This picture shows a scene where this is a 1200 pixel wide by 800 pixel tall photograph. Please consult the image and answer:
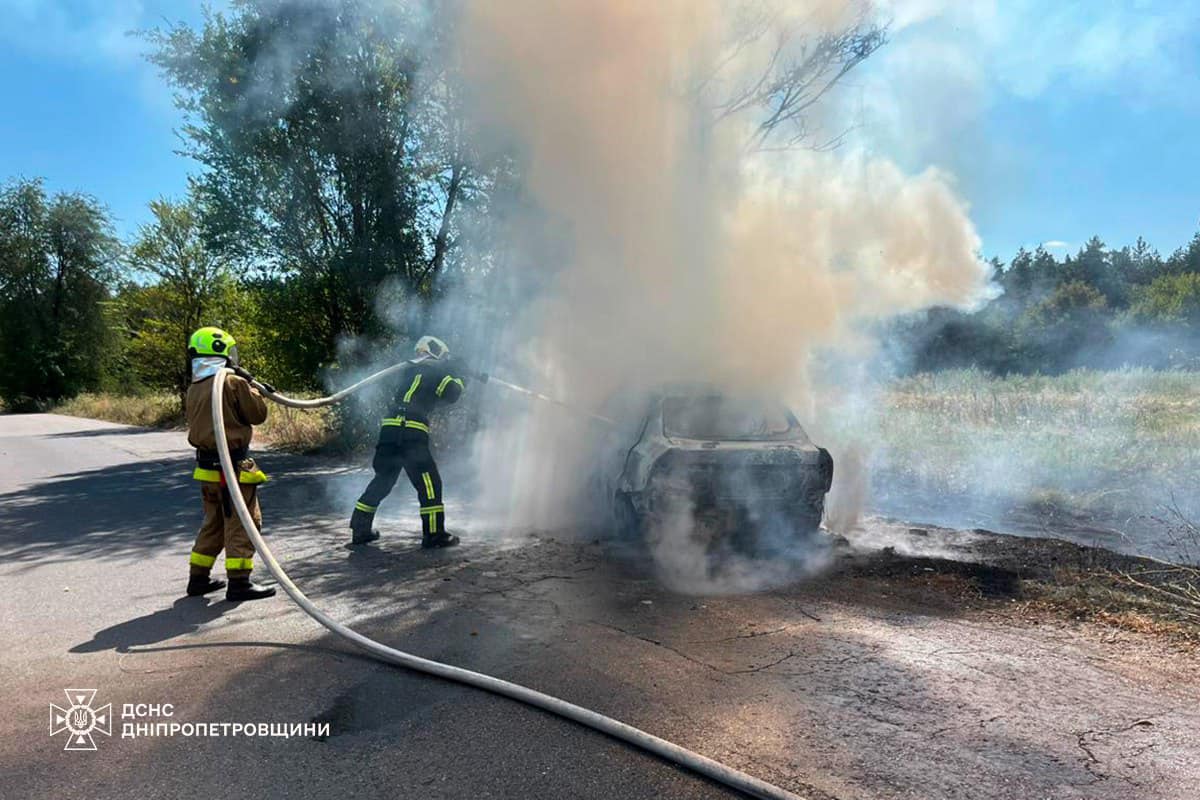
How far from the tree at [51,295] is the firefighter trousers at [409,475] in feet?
137

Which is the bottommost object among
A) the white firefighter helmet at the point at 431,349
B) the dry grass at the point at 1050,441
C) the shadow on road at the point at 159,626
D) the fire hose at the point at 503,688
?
the shadow on road at the point at 159,626

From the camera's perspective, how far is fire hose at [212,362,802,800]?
269 centimetres

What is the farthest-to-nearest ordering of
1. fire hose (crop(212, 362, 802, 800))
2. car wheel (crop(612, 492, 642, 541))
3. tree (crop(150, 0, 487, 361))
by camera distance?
1. tree (crop(150, 0, 487, 361))
2. car wheel (crop(612, 492, 642, 541))
3. fire hose (crop(212, 362, 802, 800))

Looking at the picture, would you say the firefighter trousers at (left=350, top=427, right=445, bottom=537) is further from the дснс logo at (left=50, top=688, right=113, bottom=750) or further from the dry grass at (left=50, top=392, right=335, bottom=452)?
the dry grass at (left=50, top=392, right=335, bottom=452)

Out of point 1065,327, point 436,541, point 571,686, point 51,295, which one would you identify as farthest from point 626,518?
point 51,295

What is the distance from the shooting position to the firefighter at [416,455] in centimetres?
634

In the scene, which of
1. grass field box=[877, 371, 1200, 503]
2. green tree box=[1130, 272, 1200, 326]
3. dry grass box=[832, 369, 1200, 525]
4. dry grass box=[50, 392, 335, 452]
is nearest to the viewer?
dry grass box=[832, 369, 1200, 525]

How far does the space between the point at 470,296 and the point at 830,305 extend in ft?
19.7

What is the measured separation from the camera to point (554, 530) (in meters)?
7.06

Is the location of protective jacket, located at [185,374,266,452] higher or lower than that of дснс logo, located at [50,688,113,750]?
higher

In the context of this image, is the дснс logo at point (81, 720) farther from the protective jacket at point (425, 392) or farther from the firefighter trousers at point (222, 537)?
the protective jacket at point (425, 392)

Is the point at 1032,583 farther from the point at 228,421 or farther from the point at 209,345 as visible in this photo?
the point at 209,345

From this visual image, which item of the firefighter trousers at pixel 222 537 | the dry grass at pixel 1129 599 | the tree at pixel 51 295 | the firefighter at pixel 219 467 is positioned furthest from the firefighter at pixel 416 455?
→ the tree at pixel 51 295

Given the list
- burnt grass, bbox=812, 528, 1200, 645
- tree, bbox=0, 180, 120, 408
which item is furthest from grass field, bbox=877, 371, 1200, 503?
tree, bbox=0, 180, 120, 408
